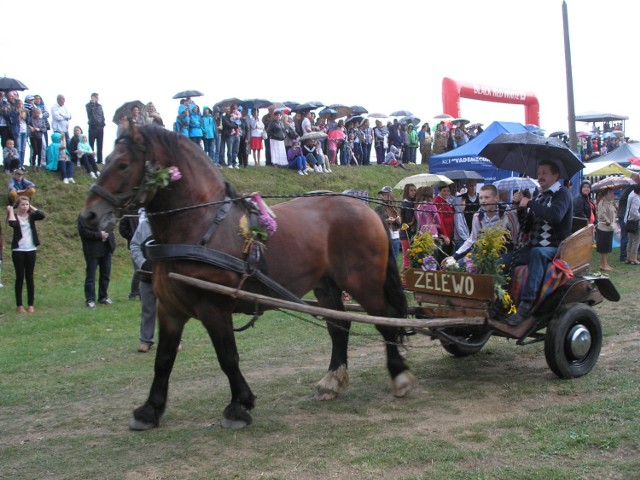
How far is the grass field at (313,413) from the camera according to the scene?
4492 millimetres

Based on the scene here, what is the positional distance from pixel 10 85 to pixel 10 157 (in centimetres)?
173

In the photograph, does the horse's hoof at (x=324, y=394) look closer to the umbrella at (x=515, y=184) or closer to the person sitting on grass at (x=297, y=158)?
the umbrella at (x=515, y=184)

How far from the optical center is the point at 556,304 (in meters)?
6.35

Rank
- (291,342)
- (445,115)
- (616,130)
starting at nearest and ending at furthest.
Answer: (291,342), (445,115), (616,130)

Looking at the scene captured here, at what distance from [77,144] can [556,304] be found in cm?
1383

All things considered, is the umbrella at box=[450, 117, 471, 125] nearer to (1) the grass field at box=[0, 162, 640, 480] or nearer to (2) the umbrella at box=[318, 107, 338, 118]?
(2) the umbrella at box=[318, 107, 338, 118]

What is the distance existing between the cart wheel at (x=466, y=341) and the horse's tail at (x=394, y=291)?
47 cm

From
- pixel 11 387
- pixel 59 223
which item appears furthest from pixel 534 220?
pixel 59 223

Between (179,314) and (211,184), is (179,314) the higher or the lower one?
the lower one

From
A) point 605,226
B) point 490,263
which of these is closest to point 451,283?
point 490,263

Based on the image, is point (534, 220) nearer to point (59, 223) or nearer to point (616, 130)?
point (59, 223)

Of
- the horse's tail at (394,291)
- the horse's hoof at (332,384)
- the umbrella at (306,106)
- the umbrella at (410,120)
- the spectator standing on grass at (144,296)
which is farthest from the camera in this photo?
the umbrella at (410,120)

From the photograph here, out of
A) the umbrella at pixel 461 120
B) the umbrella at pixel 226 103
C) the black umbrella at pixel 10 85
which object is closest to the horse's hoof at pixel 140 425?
the black umbrella at pixel 10 85

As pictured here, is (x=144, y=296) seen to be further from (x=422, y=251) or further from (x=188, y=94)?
(x=188, y=94)
